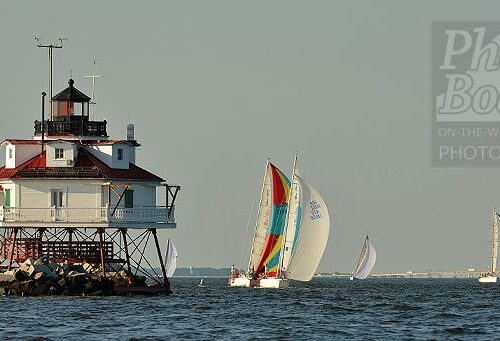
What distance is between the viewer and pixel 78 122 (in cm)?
9112

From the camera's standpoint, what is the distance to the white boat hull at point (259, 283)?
12721cm

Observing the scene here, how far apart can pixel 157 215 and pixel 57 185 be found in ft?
19.2

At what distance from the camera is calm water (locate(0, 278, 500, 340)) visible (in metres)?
66.4

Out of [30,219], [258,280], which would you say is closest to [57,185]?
[30,219]

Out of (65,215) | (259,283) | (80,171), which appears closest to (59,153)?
(80,171)

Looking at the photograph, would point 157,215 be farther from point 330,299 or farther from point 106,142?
point 330,299

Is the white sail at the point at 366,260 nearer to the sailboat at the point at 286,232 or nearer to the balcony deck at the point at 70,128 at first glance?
the sailboat at the point at 286,232

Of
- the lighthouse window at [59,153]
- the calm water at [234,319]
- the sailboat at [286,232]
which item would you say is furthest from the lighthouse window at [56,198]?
the sailboat at [286,232]

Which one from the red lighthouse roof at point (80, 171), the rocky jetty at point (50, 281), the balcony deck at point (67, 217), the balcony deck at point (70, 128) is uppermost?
the balcony deck at point (70, 128)

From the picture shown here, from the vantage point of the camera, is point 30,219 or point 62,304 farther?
point 30,219

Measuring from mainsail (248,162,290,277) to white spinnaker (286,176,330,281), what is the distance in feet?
9.87

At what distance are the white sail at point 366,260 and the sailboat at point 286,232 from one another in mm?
62135

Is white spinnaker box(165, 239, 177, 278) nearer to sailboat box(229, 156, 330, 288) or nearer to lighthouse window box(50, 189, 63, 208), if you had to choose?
sailboat box(229, 156, 330, 288)

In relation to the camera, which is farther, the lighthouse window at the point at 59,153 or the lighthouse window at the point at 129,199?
the lighthouse window at the point at 59,153
